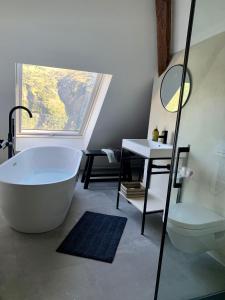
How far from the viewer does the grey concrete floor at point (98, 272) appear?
5.98 feet

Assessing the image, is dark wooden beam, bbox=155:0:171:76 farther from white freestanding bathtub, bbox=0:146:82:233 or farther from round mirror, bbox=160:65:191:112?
white freestanding bathtub, bbox=0:146:82:233

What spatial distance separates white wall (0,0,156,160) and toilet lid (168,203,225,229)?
205cm

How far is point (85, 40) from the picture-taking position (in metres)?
2.97

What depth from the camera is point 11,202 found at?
7.73ft

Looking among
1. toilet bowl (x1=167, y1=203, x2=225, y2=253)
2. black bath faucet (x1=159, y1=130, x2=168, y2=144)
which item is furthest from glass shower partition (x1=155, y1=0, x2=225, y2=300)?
black bath faucet (x1=159, y1=130, x2=168, y2=144)

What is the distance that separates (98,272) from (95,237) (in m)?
0.55

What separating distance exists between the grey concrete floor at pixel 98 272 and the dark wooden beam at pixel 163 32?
221 cm

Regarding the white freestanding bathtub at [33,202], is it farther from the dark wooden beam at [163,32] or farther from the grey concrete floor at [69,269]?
the dark wooden beam at [163,32]

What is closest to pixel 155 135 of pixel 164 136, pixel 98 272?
pixel 164 136

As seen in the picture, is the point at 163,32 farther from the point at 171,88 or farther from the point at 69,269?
the point at 69,269

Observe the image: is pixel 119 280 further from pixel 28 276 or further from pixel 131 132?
pixel 131 132

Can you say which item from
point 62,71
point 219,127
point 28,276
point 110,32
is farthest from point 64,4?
point 28,276

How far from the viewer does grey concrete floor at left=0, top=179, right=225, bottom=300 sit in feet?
5.98

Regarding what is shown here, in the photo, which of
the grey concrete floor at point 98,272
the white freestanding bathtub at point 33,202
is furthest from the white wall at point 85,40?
the grey concrete floor at point 98,272
